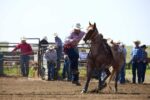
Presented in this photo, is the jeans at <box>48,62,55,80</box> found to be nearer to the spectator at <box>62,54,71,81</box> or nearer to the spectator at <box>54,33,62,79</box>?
the spectator at <box>54,33,62,79</box>

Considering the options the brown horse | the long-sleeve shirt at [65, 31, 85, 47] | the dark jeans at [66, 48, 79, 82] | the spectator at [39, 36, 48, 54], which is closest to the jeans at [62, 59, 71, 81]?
the spectator at [39, 36, 48, 54]

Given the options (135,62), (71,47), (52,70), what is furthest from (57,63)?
(71,47)

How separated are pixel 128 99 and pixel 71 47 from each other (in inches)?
151

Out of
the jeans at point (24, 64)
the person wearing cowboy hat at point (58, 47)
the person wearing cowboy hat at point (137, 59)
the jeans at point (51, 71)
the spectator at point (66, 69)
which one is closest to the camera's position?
the person wearing cowboy hat at point (137, 59)

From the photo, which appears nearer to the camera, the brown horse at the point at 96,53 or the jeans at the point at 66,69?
the brown horse at the point at 96,53

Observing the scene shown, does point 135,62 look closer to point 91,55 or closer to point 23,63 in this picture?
point 23,63

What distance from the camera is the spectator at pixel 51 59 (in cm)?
2225

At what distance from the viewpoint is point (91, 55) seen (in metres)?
14.7

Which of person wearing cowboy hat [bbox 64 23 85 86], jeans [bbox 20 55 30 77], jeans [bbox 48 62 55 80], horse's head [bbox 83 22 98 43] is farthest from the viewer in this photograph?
jeans [bbox 20 55 30 77]

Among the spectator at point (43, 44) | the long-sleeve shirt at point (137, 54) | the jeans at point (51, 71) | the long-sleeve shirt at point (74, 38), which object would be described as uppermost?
the spectator at point (43, 44)

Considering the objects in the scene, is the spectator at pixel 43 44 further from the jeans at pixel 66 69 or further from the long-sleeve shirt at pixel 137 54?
the long-sleeve shirt at pixel 137 54

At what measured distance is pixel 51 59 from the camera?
881 inches

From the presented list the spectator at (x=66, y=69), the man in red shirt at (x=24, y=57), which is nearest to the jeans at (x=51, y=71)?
the spectator at (x=66, y=69)

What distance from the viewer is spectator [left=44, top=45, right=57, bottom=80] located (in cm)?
2225
